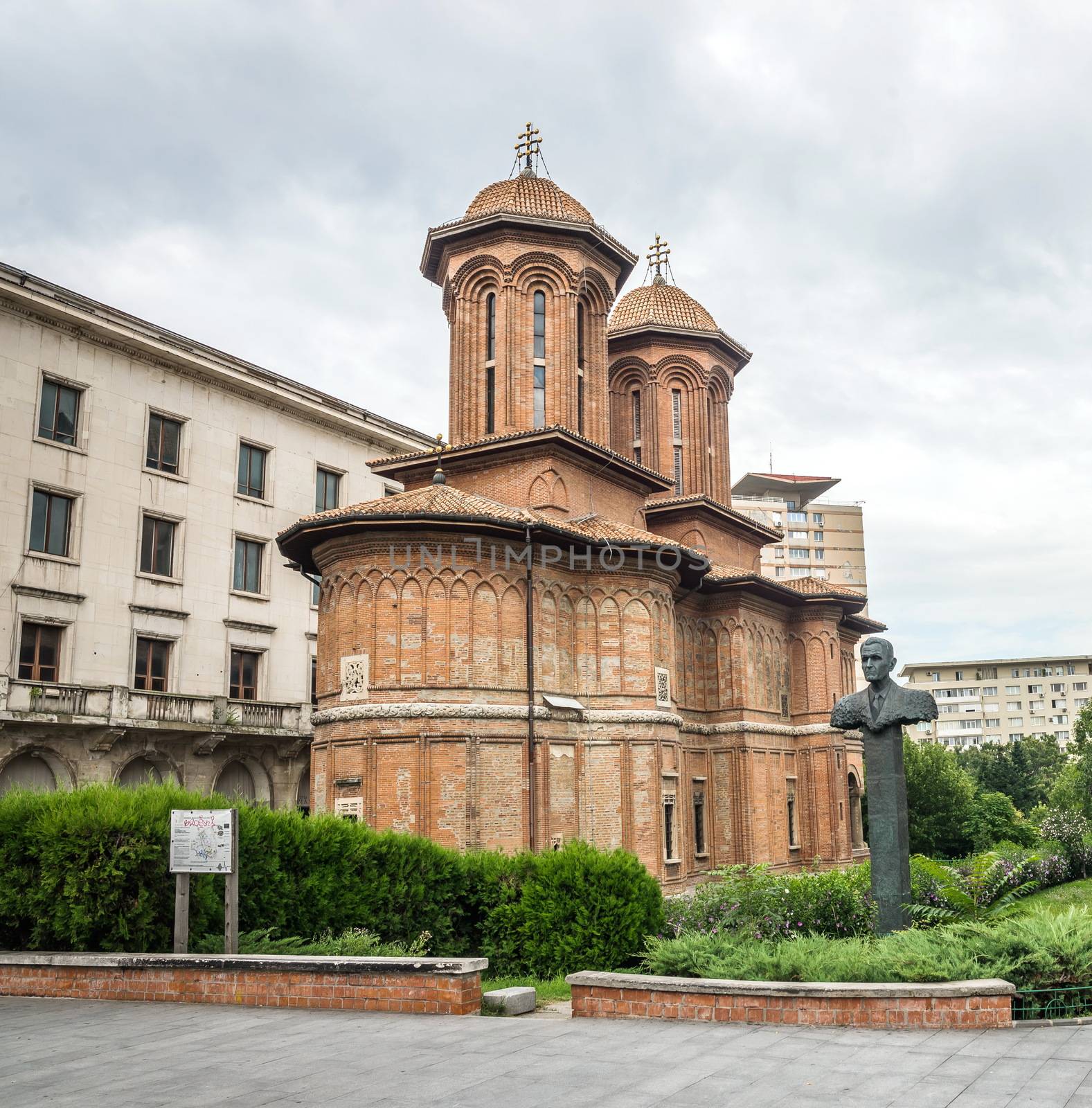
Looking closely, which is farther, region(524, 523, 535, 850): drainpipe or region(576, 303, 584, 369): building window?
region(576, 303, 584, 369): building window

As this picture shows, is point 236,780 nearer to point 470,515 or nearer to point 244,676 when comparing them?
point 244,676

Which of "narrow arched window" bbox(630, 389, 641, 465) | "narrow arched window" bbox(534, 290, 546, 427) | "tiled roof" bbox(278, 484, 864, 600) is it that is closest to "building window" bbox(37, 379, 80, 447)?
"tiled roof" bbox(278, 484, 864, 600)

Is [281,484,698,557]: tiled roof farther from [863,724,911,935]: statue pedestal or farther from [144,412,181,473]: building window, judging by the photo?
[863,724,911,935]: statue pedestal

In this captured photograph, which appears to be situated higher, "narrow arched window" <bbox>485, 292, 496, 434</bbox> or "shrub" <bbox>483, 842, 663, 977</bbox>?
"narrow arched window" <bbox>485, 292, 496, 434</bbox>

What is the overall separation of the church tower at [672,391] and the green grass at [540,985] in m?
22.0

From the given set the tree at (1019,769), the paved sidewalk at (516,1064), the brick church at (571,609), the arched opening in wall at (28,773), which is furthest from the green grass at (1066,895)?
the tree at (1019,769)

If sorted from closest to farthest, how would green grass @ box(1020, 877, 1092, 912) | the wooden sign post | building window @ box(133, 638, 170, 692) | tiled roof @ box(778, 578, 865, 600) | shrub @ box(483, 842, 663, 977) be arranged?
the wooden sign post < shrub @ box(483, 842, 663, 977) < green grass @ box(1020, 877, 1092, 912) < building window @ box(133, 638, 170, 692) < tiled roof @ box(778, 578, 865, 600)

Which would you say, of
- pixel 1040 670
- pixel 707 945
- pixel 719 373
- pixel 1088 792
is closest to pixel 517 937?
pixel 707 945

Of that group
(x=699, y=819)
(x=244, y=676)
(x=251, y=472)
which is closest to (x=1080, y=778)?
(x=699, y=819)

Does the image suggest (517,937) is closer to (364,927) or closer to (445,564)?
(364,927)

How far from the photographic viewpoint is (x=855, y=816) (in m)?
34.1

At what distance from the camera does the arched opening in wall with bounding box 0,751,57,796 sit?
25.7 meters

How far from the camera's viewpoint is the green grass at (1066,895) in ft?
81.0

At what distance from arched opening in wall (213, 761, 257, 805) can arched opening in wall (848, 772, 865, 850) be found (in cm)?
1788
